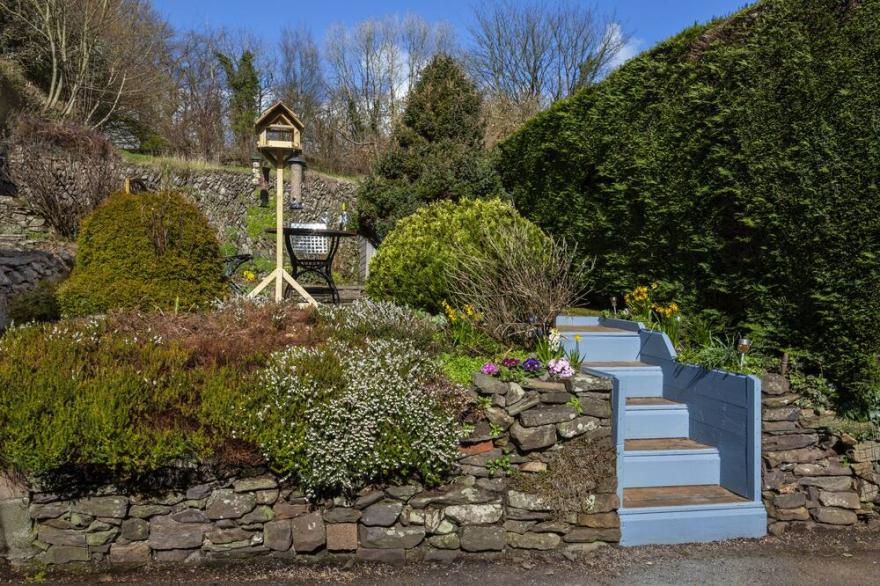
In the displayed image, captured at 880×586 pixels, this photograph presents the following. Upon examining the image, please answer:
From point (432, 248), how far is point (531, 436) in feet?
8.85

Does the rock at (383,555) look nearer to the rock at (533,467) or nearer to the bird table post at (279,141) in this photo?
the rock at (533,467)

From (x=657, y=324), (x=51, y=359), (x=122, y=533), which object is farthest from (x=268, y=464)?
(x=657, y=324)

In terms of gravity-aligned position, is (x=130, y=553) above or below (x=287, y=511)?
below

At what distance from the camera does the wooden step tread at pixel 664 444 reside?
413cm

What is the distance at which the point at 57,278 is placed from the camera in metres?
7.51

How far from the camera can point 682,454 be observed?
4.07 m

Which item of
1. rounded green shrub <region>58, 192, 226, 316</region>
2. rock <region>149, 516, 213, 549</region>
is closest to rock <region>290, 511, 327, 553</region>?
rock <region>149, 516, 213, 549</region>

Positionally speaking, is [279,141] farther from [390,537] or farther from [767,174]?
[767,174]

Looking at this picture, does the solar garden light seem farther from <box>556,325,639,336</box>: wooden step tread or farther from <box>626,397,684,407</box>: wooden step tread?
<box>556,325,639,336</box>: wooden step tread

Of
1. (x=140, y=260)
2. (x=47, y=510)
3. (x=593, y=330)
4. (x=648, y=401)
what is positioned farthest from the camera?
(x=593, y=330)

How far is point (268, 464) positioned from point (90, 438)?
0.92m

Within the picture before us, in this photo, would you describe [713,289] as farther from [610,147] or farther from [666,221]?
[610,147]

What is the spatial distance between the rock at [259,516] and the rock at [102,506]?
64cm

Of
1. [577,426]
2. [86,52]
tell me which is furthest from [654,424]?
[86,52]
